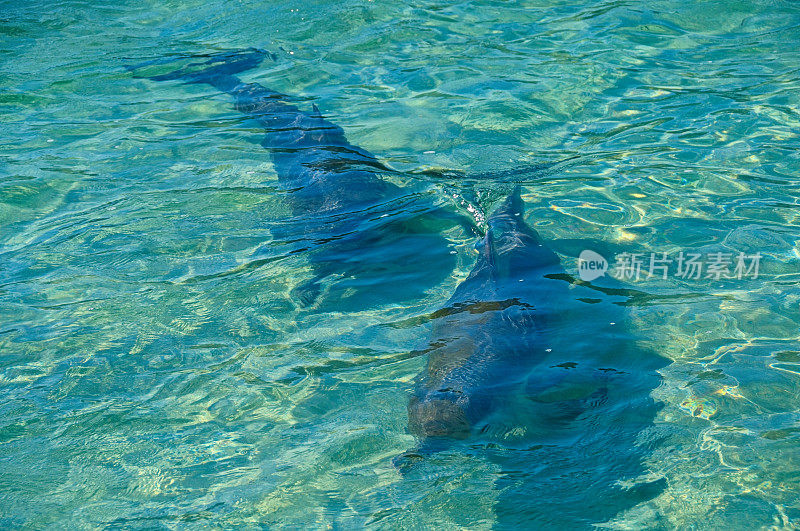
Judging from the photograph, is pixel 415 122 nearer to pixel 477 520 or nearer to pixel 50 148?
pixel 50 148

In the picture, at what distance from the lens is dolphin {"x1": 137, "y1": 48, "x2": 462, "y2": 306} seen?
5770mm

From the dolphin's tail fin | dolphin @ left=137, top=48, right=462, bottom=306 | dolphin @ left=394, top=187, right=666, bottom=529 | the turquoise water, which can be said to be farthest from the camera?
the dolphin's tail fin

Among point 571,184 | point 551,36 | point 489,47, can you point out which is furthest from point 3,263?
point 551,36

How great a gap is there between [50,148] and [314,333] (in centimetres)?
498

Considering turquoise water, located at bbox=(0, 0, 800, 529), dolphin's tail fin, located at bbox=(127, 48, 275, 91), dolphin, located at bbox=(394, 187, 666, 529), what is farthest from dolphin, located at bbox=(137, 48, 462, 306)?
dolphin's tail fin, located at bbox=(127, 48, 275, 91)

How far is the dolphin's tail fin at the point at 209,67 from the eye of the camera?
9.71 metres

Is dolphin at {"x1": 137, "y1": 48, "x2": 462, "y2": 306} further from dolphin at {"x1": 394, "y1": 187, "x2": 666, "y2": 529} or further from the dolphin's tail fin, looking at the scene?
the dolphin's tail fin

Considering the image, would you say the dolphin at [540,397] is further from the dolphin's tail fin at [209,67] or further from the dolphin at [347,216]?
the dolphin's tail fin at [209,67]

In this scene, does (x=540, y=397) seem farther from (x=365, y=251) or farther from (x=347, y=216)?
(x=347, y=216)

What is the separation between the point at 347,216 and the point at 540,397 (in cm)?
288

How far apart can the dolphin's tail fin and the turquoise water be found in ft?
0.90

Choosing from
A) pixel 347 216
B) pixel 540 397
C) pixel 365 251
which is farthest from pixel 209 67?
pixel 540 397

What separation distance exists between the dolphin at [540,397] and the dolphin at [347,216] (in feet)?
2.47

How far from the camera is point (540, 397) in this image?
4281mm
